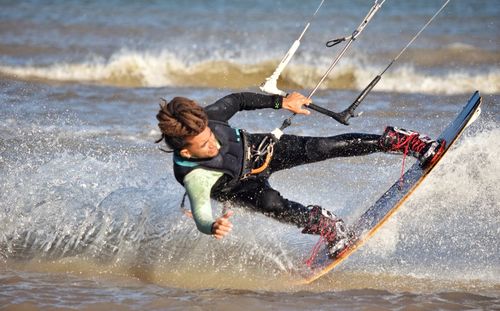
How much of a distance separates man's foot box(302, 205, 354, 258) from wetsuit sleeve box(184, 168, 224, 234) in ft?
2.94

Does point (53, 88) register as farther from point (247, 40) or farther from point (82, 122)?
point (247, 40)

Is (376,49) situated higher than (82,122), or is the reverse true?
(376,49)

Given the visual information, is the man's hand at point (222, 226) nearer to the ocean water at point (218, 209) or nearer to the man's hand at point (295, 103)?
the ocean water at point (218, 209)

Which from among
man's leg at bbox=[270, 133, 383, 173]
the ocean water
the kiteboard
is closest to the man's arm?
man's leg at bbox=[270, 133, 383, 173]

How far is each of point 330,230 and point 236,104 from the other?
1.10 meters

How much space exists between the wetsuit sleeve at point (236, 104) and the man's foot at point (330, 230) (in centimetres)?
78

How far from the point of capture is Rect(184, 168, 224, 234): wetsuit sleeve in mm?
5051

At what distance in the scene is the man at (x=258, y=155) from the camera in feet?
17.3

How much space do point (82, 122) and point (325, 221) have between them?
233 inches

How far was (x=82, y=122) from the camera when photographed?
443 inches

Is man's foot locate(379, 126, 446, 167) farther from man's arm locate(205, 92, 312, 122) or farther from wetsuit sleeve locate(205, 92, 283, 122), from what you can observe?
wetsuit sleeve locate(205, 92, 283, 122)

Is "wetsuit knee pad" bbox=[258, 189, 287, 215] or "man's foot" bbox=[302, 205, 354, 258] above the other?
"wetsuit knee pad" bbox=[258, 189, 287, 215]

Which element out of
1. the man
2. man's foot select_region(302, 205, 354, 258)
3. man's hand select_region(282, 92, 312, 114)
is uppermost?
man's hand select_region(282, 92, 312, 114)

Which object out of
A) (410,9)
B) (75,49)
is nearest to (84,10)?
(75,49)
